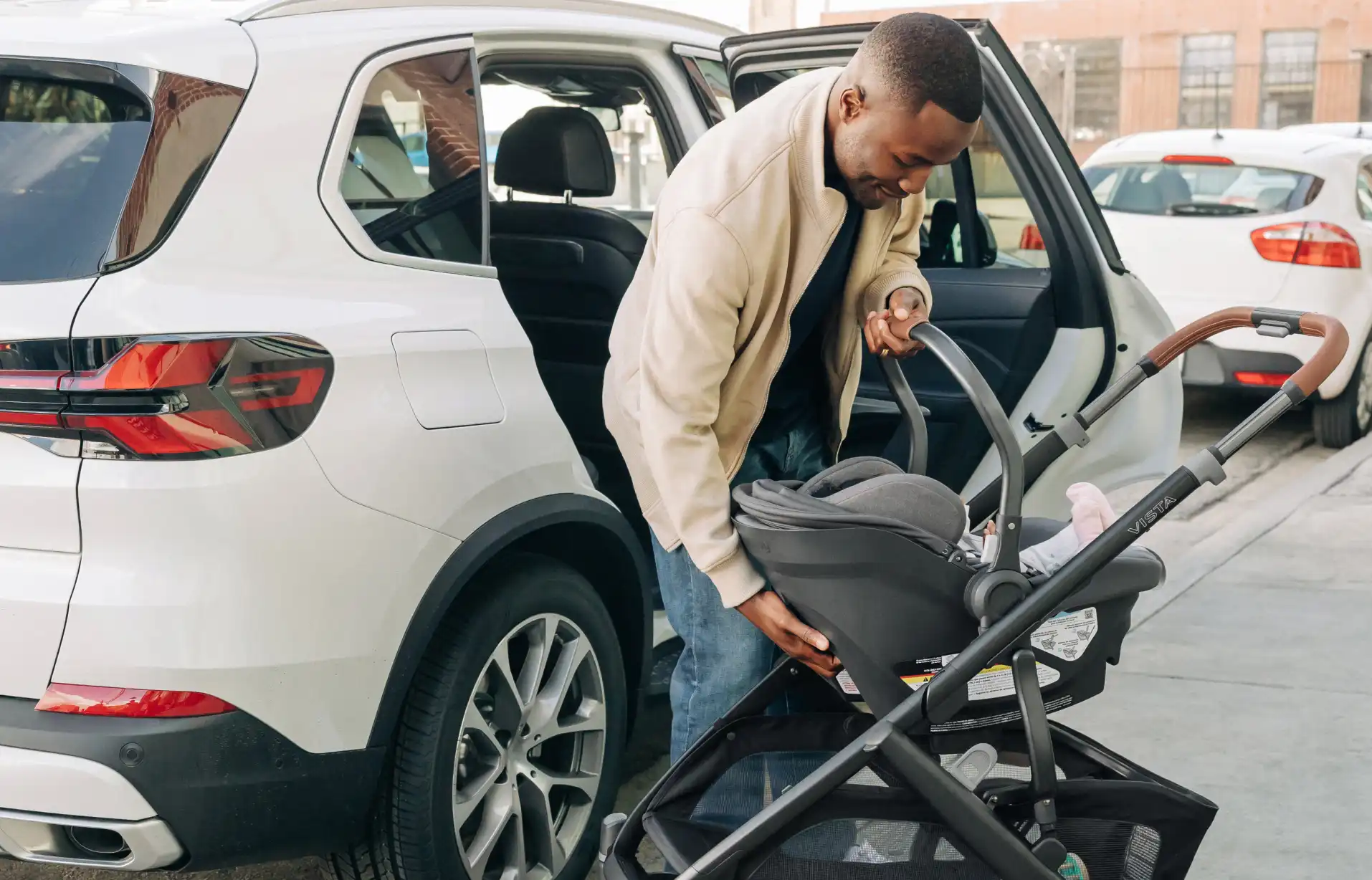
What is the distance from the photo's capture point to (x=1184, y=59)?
128ft

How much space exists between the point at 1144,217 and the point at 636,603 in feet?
18.7

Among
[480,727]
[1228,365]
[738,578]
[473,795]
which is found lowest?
[1228,365]

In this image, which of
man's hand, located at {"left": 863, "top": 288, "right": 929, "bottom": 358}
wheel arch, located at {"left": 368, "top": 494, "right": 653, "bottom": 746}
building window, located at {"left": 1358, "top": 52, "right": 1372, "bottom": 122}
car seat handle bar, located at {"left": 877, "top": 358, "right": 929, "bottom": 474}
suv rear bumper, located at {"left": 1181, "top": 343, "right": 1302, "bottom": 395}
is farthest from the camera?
building window, located at {"left": 1358, "top": 52, "right": 1372, "bottom": 122}

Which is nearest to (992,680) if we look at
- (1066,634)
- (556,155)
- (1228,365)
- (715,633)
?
(1066,634)

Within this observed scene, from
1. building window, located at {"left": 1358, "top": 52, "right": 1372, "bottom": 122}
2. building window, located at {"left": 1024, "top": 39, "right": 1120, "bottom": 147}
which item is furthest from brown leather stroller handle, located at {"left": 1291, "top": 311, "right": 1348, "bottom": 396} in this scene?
building window, located at {"left": 1024, "top": 39, "right": 1120, "bottom": 147}

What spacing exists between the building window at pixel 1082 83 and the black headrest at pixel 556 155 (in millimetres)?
35370

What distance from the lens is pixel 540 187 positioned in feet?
12.0

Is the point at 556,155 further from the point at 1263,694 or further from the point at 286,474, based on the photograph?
the point at 1263,694

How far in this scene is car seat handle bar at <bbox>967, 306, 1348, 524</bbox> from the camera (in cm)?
221

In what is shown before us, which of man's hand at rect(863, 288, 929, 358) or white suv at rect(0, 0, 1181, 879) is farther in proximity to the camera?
man's hand at rect(863, 288, 929, 358)

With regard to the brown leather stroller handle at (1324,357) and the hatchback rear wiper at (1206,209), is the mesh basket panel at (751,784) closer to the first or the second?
the brown leather stroller handle at (1324,357)

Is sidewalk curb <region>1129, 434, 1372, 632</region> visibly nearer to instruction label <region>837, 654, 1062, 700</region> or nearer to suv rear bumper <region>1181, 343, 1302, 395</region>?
suv rear bumper <region>1181, 343, 1302, 395</region>

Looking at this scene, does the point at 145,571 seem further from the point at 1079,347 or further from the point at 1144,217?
the point at 1144,217

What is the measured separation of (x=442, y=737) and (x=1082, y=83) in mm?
38722
